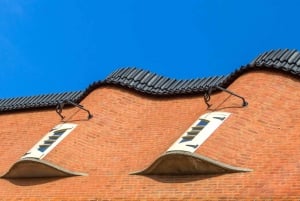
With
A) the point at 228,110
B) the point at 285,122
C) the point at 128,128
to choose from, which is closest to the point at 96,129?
the point at 128,128

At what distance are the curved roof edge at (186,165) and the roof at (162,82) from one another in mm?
3018

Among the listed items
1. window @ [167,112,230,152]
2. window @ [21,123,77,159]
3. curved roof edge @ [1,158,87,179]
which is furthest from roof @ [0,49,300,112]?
curved roof edge @ [1,158,87,179]

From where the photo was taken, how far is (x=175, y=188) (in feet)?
36.3

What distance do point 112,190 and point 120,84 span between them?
4274 mm

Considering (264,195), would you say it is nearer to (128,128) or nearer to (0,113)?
(128,128)

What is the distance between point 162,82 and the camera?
15.8m

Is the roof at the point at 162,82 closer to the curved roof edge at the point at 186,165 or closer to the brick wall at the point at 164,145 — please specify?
the brick wall at the point at 164,145

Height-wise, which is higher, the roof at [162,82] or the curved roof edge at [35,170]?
the roof at [162,82]

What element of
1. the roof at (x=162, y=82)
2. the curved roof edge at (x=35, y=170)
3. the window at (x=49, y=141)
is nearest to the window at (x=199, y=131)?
the roof at (x=162, y=82)

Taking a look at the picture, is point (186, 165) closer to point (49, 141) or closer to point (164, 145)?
point (164, 145)

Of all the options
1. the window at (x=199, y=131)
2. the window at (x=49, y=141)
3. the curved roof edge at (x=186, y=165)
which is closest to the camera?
the curved roof edge at (x=186, y=165)

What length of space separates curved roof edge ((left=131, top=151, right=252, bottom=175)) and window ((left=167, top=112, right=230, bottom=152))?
271mm

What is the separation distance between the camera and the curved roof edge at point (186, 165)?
1090 centimetres

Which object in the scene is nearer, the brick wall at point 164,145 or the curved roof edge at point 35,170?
the brick wall at point 164,145
